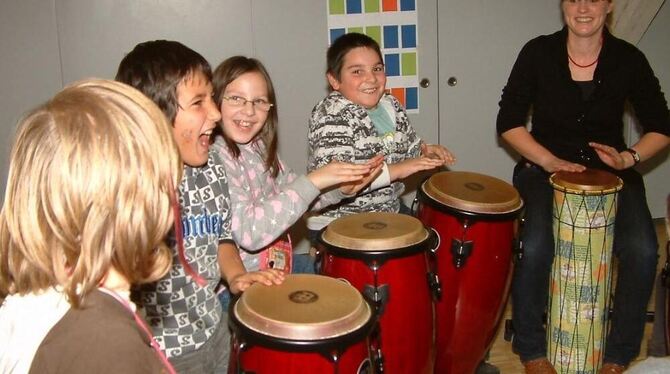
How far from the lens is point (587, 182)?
8.29ft

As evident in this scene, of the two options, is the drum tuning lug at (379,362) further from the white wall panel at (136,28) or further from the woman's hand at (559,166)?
the white wall panel at (136,28)

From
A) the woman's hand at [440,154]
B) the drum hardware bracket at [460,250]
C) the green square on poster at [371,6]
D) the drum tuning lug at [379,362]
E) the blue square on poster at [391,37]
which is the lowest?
the drum tuning lug at [379,362]

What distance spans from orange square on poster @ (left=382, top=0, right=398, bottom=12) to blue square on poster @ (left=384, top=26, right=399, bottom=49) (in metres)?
0.09

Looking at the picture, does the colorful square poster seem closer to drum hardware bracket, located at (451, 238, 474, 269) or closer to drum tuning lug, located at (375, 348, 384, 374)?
drum hardware bracket, located at (451, 238, 474, 269)

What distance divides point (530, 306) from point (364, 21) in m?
1.72

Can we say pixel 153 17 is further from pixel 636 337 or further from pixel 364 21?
pixel 636 337

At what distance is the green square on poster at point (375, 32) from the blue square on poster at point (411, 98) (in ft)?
1.03

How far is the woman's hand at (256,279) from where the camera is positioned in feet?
6.31

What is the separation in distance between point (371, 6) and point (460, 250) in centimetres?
172

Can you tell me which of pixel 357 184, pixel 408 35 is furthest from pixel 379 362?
pixel 408 35

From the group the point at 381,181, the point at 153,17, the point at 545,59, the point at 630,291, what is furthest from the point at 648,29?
the point at 153,17

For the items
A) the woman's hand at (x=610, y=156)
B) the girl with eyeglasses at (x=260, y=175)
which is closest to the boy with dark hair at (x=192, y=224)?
the girl with eyeglasses at (x=260, y=175)

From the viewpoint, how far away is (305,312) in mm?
1761

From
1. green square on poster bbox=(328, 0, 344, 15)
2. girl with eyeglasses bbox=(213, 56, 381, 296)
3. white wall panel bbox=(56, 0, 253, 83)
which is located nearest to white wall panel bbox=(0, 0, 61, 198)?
white wall panel bbox=(56, 0, 253, 83)
